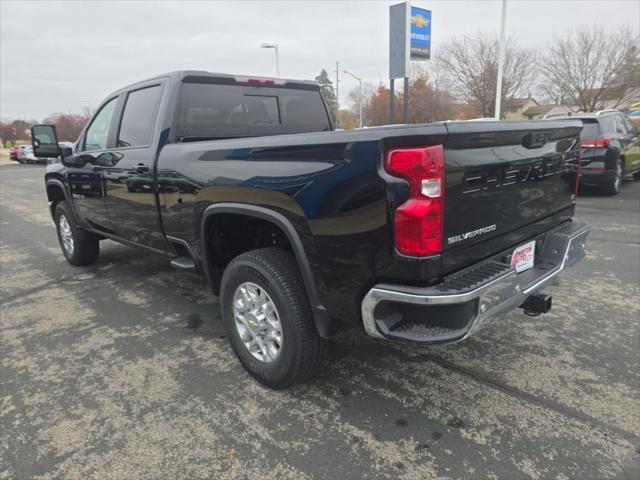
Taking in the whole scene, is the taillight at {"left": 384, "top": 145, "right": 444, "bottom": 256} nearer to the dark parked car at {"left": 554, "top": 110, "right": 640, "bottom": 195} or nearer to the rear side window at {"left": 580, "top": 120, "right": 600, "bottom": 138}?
the dark parked car at {"left": 554, "top": 110, "right": 640, "bottom": 195}

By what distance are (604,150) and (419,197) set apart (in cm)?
827

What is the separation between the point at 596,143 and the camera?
27.8 ft

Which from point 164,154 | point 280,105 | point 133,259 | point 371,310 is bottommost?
point 133,259

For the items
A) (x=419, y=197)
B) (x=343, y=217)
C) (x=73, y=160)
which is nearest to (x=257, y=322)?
(x=343, y=217)

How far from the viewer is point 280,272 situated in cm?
248

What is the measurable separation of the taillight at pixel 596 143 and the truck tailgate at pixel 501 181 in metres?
6.54

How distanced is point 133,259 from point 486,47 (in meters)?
31.1

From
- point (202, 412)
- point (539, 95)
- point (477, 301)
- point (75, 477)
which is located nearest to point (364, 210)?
point (477, 301)

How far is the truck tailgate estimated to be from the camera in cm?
204

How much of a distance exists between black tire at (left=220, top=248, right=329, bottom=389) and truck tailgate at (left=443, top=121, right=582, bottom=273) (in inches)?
32.2

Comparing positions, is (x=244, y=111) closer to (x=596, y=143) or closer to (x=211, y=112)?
(x=211, y=112)

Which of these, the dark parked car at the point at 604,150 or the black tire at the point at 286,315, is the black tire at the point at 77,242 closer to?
the black tire at the point at 286,315

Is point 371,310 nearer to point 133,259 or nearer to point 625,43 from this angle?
point 133,259

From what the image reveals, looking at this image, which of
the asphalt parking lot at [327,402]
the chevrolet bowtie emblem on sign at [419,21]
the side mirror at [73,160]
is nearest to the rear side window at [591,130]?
the asphalt parking lot at [327,402]
